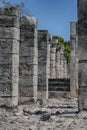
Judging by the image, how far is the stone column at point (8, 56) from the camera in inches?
555

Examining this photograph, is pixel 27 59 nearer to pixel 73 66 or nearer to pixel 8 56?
pixel 8 56

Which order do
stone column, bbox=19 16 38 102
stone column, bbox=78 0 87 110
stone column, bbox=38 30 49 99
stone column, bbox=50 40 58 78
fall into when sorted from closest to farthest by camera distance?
stone column, bbox=78 0 87 110 → stone column, bbox=19 16 38 102 → stone column, bbox=38 30 49 99 → stone column, bbox=50 40 58 78

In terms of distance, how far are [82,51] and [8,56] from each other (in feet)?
11.8

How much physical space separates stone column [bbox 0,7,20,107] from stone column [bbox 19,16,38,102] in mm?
3653

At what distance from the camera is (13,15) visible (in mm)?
14336

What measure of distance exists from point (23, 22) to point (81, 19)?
22.4 ft

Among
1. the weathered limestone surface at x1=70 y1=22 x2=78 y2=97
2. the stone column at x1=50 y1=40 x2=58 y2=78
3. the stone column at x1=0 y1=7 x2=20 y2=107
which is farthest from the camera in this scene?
the stone column at x1=50 y1=40 x2=58 y2=78

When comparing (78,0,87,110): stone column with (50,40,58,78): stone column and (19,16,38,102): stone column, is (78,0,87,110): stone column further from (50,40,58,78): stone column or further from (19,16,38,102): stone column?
(50,40,58,78): stone column

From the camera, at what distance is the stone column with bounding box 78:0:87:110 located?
11195 mm

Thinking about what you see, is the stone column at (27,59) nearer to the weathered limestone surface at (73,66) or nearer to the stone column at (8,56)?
the stone column at (8,56)

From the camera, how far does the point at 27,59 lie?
1806cm

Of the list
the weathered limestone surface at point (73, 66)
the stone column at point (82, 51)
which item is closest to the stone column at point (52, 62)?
the weathered limestone surface at point (73, 66)

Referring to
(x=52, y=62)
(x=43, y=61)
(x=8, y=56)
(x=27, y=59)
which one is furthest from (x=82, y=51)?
(x=52, y=62)

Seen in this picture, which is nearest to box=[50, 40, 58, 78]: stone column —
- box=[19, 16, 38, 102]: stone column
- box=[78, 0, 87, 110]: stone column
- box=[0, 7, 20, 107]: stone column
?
box=[19, 16, 38, 102]: stone column
